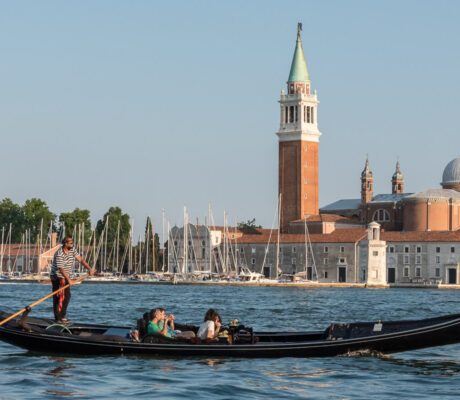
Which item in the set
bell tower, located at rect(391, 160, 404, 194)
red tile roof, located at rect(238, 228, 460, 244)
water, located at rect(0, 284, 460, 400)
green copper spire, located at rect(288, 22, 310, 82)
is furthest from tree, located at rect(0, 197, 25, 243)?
water, located at rect(0, 284, 460, 400)

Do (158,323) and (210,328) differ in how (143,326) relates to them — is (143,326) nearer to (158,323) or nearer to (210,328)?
(158,323)

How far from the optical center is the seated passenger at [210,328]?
50.0ft

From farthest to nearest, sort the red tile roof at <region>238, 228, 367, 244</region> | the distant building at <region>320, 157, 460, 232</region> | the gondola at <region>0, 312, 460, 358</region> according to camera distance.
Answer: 1. the distant building at <region>320, 157, 460, 232</region>
2. the red tile roof at <region>238, 228, 367, 244</region>
3. the gondola at <region>0, 312, 460, 358</region>

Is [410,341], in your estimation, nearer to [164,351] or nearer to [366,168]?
[164,351]

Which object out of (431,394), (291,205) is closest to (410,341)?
(431,394)

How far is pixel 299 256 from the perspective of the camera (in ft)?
281

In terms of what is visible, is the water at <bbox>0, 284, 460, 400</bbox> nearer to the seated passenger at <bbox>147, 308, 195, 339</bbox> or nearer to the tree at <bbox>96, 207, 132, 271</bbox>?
the seated passenger at <bbox>147, 308, 195, 339</bbox>

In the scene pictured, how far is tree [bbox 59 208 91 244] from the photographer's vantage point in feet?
304

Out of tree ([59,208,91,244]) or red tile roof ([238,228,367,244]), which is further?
tree ([59,208,91,244])

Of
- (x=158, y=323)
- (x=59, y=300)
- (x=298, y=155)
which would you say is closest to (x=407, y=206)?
(x=298, y=155)

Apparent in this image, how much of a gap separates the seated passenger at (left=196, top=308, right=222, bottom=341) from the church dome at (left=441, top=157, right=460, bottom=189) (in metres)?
80.0

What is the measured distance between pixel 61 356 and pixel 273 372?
132 inches

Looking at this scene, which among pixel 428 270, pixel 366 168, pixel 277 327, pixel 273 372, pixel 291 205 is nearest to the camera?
pixel 273 372

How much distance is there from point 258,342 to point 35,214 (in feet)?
282
